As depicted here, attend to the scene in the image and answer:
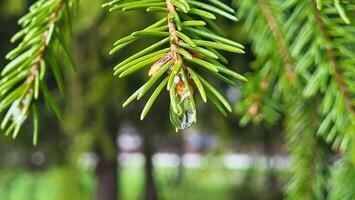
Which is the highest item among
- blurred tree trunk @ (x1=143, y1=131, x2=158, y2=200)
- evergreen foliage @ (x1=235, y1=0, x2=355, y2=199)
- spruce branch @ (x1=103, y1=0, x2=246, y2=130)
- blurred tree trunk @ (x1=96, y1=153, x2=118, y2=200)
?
spruce branch @ (x1=103, y1=0, x2=246, y2=130)

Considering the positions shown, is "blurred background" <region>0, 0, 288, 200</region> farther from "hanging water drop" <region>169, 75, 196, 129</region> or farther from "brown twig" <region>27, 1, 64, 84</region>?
"hanging water drop" <region>169, 75, 196, 129</region>

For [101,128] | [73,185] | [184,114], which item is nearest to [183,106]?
[184,114]

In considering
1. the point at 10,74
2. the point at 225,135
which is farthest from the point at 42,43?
the point at 225,135

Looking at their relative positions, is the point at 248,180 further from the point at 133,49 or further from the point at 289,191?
the point at 289,191

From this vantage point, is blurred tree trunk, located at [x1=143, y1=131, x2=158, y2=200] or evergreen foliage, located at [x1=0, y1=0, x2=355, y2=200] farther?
blurred tree trunk, located at [x1=143, y1=131, x2=158, y2=200]

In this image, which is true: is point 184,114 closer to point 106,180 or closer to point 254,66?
point 254,66

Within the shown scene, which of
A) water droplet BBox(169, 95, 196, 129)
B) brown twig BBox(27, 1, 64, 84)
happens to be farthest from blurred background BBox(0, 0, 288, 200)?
water droplet BBox(169, 95, 196, 129)
